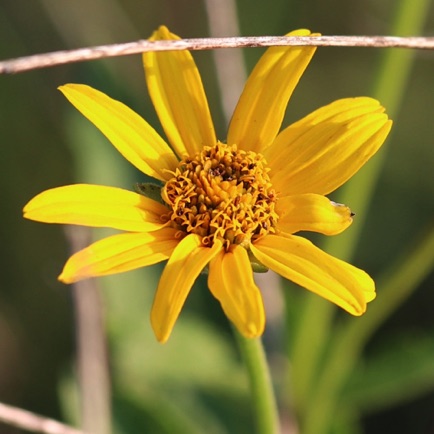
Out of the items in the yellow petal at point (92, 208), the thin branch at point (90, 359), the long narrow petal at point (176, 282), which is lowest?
the thin branch at point (90, 359)

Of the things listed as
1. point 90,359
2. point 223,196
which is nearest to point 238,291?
point 223,196

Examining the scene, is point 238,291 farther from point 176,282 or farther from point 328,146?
point 328,146

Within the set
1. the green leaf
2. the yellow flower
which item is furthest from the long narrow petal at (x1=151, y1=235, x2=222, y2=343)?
the green leaf

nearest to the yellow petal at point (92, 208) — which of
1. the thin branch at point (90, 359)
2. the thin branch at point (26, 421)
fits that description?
the thin branch at point (26, 421)

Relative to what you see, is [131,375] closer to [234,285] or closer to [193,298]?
[193,298]

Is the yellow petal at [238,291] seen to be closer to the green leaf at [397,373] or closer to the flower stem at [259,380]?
the flower stem at [259,380]

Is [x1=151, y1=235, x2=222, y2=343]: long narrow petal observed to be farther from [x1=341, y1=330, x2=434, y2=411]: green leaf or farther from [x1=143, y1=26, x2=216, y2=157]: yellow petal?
[x1=341, y1=330, x2=434, y2=411]: green leaf

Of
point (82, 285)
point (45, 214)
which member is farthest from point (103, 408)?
point (45, 214)
